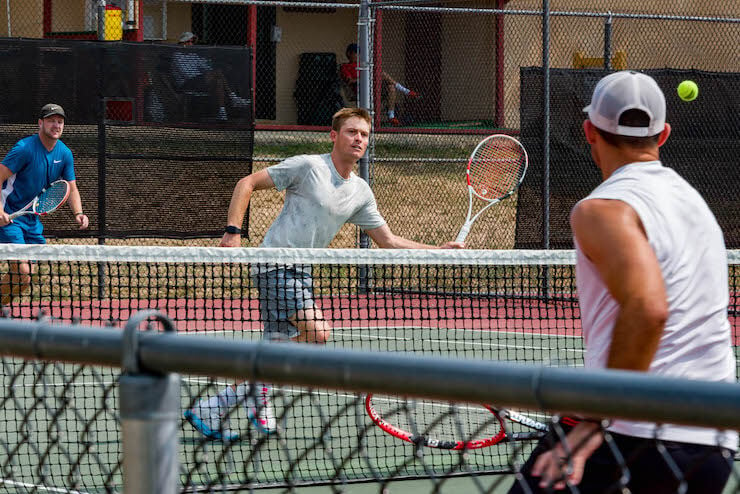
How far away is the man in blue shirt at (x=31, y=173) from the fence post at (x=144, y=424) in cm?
686

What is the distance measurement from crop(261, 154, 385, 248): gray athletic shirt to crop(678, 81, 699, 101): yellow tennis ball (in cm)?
556

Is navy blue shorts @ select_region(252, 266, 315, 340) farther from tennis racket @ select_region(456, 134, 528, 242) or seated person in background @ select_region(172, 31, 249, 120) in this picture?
seated person in background @ select_region(172, 31, 249, 120)

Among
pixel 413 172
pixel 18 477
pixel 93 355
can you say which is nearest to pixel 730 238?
pixel 413 172

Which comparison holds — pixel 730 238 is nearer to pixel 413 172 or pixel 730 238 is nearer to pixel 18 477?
pixel 413 172

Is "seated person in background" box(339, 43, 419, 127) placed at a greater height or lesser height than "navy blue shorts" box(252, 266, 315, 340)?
greater

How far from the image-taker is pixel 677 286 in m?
2.49

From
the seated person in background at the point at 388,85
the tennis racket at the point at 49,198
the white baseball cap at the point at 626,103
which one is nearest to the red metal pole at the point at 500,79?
the seated person in background at the point at 388,85

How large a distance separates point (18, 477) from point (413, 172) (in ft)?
22.6

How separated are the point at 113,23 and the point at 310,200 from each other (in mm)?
5427

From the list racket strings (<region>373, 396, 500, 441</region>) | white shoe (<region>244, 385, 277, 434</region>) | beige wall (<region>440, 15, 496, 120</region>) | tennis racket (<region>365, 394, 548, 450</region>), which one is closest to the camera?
white shoe (<region>244, 385, 277, 434</region>)

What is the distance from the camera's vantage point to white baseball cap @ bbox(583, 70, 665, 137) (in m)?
2.58

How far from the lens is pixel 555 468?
2115 millimetres

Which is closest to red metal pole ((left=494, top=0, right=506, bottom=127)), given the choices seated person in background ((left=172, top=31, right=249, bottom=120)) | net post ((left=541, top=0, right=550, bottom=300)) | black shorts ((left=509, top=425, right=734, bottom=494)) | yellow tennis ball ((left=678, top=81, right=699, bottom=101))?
net post ((left=541, top=0, right=550, bottom=300))

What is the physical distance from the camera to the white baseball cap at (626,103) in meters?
2.58
